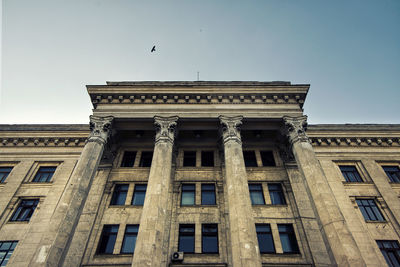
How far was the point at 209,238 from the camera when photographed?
1577 centimetres

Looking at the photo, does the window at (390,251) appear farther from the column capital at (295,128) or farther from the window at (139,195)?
the window at (139,195)

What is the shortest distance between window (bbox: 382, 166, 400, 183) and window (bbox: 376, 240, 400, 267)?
245 inches

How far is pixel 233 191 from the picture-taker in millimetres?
13859

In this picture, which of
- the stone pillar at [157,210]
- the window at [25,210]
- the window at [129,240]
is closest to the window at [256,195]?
the stone pillar at [157,210]

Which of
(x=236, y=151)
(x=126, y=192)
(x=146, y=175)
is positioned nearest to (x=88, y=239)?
(x=126, y=192)

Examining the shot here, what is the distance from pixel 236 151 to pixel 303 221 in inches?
269

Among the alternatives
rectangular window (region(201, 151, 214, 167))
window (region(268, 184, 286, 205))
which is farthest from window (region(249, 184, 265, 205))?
rectangular window (region(201, 151, 214, 167))

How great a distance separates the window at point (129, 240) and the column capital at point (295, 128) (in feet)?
42.4

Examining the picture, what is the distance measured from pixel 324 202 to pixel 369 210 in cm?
757

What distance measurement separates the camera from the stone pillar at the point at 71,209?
11414 mm

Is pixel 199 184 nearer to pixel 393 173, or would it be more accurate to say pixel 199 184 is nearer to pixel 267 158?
pixel 267 158

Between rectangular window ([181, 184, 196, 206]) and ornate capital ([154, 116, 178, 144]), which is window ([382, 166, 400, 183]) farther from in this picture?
ornate capital ([154, 116, 178, 144])

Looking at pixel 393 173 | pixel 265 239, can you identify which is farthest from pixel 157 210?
pixel 393 173

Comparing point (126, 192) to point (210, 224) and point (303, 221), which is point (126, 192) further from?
point (303, 221)
